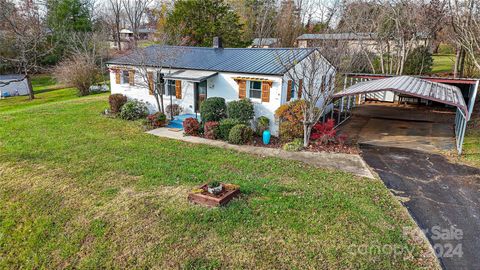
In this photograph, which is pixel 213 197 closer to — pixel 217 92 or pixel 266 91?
pixel 266 91

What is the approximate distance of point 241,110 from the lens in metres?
13.5

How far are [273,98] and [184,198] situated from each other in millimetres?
7240

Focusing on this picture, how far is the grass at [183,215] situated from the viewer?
5.73 meters

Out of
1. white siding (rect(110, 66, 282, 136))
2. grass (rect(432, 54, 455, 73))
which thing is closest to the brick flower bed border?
white siding (rect(110, 66, 282, 136))

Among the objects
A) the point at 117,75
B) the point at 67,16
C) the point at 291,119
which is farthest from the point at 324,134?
the point at 67,16

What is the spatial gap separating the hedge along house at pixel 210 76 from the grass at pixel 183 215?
402cm

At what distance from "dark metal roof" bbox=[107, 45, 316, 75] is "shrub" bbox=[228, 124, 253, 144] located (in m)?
A: 2.59

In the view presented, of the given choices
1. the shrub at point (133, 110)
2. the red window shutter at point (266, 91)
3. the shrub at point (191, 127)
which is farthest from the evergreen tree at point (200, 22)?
the red window shutter at point (266, 91)

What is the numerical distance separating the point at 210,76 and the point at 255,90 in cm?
224

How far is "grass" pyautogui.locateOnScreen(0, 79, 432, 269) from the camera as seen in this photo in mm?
5730

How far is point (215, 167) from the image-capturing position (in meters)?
9.77

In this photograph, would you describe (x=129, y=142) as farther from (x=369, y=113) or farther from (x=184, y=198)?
(x=369, y=113)

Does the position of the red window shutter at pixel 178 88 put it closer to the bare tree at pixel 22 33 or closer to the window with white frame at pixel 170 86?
the window with white frame at pixel 170 86

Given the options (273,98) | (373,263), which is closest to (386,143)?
(273,98)
